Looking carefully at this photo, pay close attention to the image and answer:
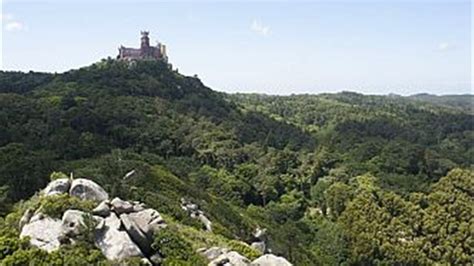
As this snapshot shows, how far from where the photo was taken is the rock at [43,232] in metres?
19.9

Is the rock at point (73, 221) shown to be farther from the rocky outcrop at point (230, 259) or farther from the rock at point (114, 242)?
the rocky outcrop at point (230, 259)

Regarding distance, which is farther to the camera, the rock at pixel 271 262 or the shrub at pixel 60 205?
the shrub at pixel 60 205

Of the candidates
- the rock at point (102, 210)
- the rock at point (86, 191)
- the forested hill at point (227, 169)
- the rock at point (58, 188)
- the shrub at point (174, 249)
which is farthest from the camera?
the forested hill at point (227, 169)

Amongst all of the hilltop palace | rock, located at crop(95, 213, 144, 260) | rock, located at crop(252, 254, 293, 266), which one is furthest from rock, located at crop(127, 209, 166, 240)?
the hilltop palace

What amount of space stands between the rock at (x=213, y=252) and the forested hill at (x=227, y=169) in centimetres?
87

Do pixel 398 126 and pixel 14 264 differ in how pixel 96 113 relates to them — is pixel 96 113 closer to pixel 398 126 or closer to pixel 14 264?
pixel 14 264

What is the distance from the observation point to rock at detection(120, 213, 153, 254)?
20.7 m

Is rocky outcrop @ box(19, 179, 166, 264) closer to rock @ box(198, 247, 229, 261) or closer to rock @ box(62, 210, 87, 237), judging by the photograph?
rock @ box(62, 210, 87, 237)

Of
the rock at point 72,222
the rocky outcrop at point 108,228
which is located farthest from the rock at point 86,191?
the rock at point 72,222

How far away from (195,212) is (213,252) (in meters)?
12.6

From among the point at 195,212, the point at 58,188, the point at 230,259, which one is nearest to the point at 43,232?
the point at 58,188

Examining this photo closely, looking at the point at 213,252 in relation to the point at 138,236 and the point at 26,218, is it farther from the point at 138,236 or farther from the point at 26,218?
the point at 26,218

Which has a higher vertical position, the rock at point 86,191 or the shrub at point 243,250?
the rock at point 86,191

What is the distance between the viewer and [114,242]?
65.3 ft
